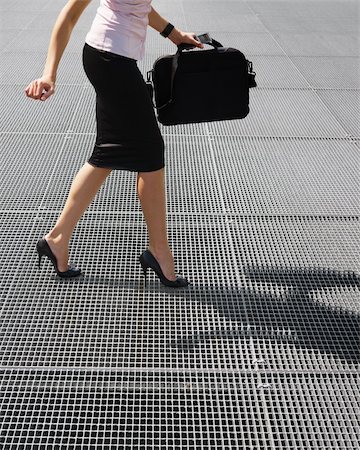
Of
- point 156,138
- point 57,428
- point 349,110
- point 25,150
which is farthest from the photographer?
point 349,110

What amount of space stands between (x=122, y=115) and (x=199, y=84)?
39 cm

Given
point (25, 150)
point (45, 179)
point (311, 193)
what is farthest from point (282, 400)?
point (25, 150)

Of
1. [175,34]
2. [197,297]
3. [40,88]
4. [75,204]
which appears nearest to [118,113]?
[40,88]

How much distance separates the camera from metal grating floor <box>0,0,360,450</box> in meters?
1.78

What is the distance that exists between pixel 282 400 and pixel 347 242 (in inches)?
47.1

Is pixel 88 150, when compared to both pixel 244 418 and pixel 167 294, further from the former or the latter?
pixel 244 418

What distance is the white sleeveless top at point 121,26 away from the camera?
1884 mm

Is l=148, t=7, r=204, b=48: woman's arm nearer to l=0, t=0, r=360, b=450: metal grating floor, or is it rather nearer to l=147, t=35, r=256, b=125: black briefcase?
l=147, t=35, r=256, b=125: black briefcase

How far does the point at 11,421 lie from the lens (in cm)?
174

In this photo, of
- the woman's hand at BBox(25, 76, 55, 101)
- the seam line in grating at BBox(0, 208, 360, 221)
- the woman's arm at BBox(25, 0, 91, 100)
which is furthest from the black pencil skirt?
the seam line in grating at BBox(0, 208, 360, 221)

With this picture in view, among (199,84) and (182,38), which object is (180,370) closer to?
(199,84)

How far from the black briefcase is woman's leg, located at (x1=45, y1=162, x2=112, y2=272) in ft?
1.27

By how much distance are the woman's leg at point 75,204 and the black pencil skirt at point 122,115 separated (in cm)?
6

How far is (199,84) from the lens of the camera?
7.15 feet
